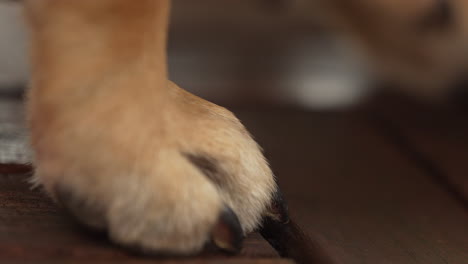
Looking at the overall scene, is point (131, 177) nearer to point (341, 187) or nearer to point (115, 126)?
point (115, 126)

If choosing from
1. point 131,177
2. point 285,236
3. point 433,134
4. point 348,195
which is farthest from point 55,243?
point 433,134

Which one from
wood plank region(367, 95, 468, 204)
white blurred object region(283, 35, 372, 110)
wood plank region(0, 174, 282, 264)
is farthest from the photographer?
white blurred object region(283, 35, 372, 110)

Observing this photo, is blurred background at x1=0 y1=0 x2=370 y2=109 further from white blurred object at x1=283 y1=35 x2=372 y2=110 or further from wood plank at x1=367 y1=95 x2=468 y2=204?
wood plank at x1=367 y1=95 x2=468 y2=204

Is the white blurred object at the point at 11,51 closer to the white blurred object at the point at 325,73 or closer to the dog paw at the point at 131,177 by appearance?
the white blurred object at the point at 325,73

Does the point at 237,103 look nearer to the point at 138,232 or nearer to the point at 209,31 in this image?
the point at 209,31

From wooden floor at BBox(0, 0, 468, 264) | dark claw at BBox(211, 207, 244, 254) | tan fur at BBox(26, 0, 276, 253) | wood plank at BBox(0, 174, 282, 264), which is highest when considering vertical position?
tan fur at BBox(26, 0, 276, 253)


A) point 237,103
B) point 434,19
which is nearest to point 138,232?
point 434,19

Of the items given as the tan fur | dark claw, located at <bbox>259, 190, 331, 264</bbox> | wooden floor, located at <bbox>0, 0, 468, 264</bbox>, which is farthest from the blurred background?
the tan fur
